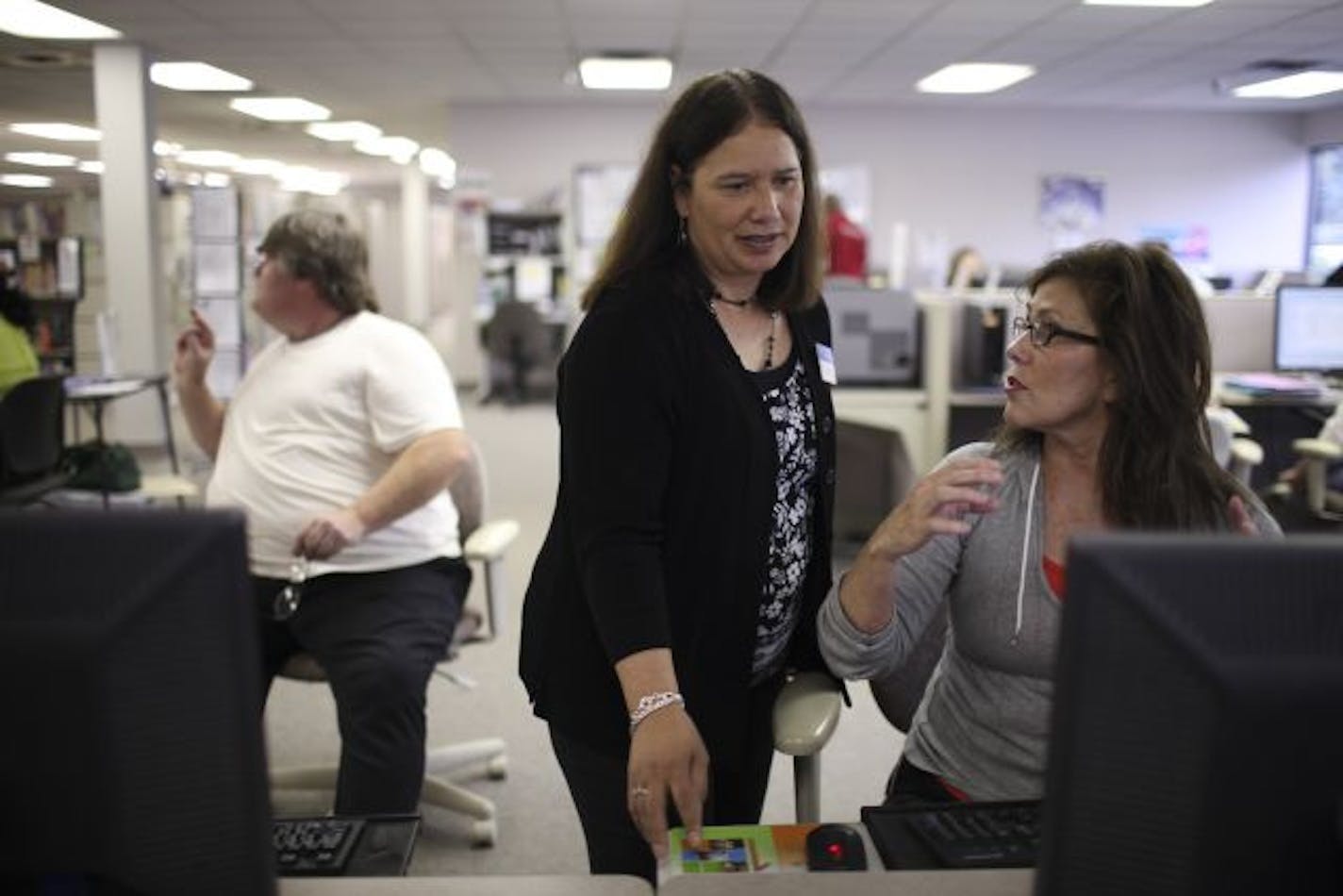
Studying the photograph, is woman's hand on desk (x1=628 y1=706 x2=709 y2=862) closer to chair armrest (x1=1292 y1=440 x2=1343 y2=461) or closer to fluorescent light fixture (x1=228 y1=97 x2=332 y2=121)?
chair armrest (x1=1292 y1=440 x2=1343 y2=461)

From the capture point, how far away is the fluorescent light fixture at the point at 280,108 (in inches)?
248

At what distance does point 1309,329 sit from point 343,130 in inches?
347

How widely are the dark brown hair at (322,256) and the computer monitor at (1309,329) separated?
414 cm

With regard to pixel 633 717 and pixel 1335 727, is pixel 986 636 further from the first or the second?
pixel 1335 727

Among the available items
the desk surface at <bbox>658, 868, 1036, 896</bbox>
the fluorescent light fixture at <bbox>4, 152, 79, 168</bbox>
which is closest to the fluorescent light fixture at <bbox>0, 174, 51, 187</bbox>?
the fluorescent light fixture at <bbox>4, 152, 79, 168</bbox>

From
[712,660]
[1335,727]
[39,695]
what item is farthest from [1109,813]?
[712,660]

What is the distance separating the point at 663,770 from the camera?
46.9 inches

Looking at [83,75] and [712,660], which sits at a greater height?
[83,75]

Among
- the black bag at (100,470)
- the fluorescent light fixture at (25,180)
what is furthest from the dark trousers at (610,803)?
the black bag at (100,470)

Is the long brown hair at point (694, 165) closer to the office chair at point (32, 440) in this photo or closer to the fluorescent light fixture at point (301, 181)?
the office chair at point (32, 440)

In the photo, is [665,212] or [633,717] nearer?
[633,717]

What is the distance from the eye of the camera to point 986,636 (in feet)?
4.51

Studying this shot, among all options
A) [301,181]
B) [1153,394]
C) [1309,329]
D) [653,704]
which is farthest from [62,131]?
[1309,329]

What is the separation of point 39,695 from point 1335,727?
71 cm
